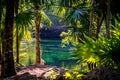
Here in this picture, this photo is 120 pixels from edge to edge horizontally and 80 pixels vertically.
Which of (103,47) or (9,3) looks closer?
(103,47)

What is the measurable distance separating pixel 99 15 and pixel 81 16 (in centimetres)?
71

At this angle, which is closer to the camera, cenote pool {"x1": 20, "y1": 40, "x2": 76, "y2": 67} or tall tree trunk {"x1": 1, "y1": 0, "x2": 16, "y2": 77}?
tall tree trunk {"x1": 1, "y1": 0, "x2": 16, "y2": 77}

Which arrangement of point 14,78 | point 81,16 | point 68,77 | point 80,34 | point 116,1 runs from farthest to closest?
1. point 80,34
2. point 81,16
3. point 116,1
4. point 14,78
5. point 68,77

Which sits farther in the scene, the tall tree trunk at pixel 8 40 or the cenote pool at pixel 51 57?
the cenote pool at pixel 51 57

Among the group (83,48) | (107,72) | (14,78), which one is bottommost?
(14,78)

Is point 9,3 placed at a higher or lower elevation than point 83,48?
higher

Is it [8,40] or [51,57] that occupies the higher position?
[8,40]

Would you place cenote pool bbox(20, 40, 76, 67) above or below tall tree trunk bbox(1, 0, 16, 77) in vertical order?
below

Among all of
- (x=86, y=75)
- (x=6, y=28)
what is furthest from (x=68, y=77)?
(x=6, y=28)

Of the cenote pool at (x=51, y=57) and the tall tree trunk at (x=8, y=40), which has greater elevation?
the tall tree trunk at (x=8, y=40)

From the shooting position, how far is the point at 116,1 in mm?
10242

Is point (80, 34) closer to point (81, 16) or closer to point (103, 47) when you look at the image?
point (81, 16)

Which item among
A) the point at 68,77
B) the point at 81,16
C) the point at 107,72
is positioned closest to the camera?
the point at 107,72

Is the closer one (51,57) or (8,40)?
(8,40)
